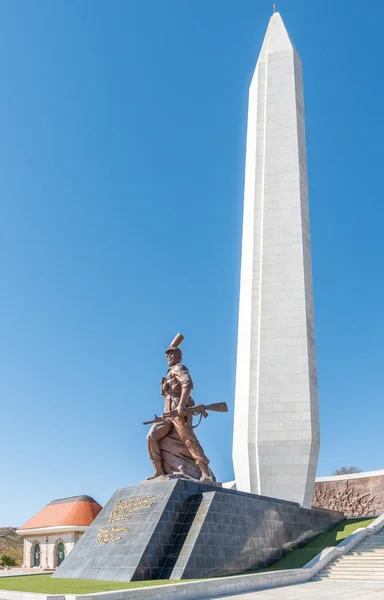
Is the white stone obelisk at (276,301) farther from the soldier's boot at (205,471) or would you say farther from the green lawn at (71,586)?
the green lawn at (71,586)

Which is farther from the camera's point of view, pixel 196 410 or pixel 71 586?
pixel 196 410

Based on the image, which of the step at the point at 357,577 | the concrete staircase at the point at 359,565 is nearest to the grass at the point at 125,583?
the concrete staircase at the point at 359,565

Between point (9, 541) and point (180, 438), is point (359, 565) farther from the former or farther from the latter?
point (9, 541)

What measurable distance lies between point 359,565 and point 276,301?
882cm

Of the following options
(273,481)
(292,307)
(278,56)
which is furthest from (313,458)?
(278,56)

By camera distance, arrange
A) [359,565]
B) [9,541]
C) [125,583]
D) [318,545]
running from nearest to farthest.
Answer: [125,583]
[359,565]
[318,545]
[9,541]

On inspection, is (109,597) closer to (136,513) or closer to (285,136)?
(136,513)

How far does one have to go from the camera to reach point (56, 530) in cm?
1975

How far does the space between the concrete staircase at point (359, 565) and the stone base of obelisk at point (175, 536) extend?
1.09 m

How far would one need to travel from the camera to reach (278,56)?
70.2 ft

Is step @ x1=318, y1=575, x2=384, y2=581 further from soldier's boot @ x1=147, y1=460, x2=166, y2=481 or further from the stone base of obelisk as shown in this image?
soldier's boot @ x1=147, y1=460, x2=166, y2=481

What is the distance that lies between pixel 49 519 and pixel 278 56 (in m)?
17.6

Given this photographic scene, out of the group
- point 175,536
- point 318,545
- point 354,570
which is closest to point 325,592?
point 175,536

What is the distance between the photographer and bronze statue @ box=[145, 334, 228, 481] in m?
11.5
